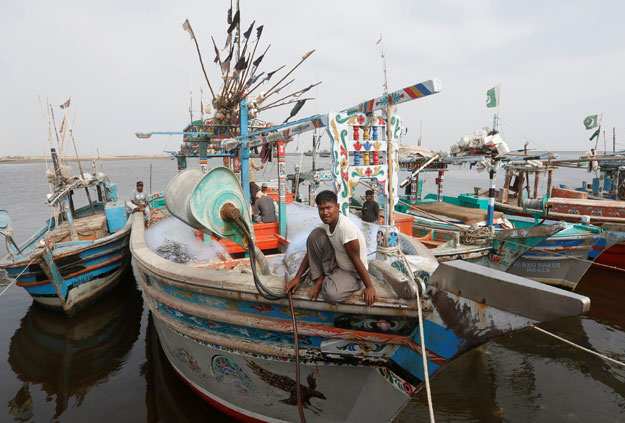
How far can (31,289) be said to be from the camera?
8.45 m

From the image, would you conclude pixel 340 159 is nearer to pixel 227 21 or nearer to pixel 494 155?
pixel 227 21

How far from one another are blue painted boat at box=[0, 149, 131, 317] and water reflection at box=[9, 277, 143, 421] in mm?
427

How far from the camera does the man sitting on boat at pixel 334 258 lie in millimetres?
2889

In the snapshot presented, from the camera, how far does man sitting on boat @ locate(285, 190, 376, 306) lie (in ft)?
9.48

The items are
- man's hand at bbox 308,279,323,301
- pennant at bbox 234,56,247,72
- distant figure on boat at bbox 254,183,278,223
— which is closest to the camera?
man's hand at bbox 308,279,323,301

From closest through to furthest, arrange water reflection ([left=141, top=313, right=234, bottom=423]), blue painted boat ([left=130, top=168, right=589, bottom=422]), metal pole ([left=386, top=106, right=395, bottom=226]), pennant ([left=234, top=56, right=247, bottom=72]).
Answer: blue painted boat ([left=130, top=168, right=589, bottom=422]) < metal pole ([left=386, top=106, right=395, bottom=226]) < water reflection ([left=141, top=313, right=234, bottom=423]) < pennant ([left=234, top=56, right=247, bottom=72])

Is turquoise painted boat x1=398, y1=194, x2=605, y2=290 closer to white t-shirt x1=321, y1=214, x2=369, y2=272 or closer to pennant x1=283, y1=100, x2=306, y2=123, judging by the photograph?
pennant x1=283, y1=100, x2=306, y2=123

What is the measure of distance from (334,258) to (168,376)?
5.06 meters

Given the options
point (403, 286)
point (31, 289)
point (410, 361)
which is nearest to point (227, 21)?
point (403, 286)

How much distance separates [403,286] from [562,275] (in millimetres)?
9780

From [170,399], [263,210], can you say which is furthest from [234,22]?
[170,399]

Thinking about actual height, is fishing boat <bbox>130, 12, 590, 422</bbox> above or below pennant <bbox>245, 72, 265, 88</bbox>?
below

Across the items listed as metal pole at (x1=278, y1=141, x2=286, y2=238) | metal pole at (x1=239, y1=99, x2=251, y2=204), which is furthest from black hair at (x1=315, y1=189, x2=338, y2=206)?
metal pole at (x1=239, y1=99, x2=251, y2=204)

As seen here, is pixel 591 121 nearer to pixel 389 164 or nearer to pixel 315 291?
pixel 389 164
